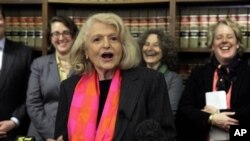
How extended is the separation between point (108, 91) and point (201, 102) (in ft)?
3.45

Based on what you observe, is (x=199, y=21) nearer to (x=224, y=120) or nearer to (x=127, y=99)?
(x=224, y=120)

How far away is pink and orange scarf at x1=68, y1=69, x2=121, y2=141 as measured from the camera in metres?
1.94

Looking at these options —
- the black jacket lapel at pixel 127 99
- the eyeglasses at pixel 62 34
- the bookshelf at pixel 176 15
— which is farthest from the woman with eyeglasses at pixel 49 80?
the black jacket lapel at pixel 127 99

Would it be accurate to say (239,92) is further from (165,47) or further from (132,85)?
(132,85)

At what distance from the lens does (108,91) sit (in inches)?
80.4

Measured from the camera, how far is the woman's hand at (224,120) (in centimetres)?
270

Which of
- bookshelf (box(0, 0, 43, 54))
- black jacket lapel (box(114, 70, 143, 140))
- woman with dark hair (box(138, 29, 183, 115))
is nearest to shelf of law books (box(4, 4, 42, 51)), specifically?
bookshelf (box(0, 0, 43, 54))

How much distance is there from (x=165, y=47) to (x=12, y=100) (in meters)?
1.19

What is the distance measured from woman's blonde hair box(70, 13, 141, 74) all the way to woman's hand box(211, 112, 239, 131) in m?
0.85

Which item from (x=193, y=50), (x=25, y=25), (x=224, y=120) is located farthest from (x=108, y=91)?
(x=25, y=25)

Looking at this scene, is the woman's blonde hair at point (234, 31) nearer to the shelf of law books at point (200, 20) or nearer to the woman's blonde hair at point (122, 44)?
the shelf of law books at point (200, 20)

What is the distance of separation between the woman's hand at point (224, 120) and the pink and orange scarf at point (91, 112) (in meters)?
0.94

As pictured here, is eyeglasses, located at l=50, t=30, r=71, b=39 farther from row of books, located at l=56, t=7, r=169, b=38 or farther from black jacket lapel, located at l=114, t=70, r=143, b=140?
black jacket lapel, located at l=114, t=70, r=143, b=140

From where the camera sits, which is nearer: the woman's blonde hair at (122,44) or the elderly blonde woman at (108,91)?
the elderly blonde woman at (108,91)
